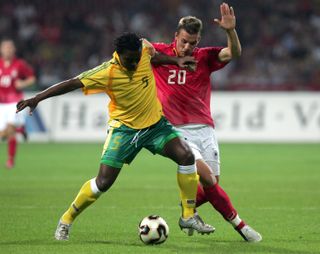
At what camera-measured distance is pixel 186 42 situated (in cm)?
840

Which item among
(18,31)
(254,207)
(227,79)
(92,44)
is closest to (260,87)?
(227,79)

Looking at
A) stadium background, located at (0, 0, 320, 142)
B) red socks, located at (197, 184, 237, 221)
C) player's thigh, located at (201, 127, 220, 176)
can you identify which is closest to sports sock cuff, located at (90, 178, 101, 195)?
red socks, located at (197, 184, 237, 221)

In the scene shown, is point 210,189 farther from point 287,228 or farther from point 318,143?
point 318,143

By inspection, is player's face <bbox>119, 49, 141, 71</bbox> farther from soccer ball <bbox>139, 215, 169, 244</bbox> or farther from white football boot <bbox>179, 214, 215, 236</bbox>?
white football boot <bbox>179, 214, 215, 236</bbox>

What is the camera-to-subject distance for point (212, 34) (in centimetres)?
2577

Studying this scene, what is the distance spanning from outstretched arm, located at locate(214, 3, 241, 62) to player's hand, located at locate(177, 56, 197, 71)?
0.43 metres

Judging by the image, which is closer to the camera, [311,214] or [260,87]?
[311,214]

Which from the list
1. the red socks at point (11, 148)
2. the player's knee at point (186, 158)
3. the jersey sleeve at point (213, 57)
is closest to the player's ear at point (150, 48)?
the jersey sleeve at point (213, 57)

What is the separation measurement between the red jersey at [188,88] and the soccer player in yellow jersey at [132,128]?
1.60 ft

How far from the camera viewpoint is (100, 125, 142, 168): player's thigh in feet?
26.2

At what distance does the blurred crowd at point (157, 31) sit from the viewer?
25062mm

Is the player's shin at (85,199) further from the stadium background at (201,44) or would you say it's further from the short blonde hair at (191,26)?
the stadium background at (201,44)

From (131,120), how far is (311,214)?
9.92ft

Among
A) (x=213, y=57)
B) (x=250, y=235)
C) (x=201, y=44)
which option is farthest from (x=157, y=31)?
(x=250, y=235)
